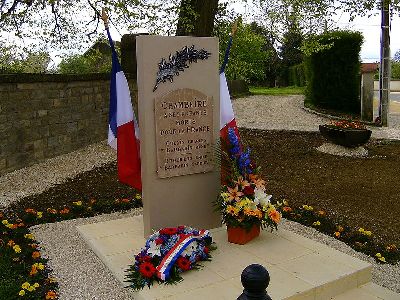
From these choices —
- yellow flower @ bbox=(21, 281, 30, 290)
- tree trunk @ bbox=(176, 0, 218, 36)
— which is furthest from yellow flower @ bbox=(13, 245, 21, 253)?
tree trunk @ bbox=(176, 0, 218, 36)

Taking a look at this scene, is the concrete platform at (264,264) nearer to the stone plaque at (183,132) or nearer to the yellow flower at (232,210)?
the yellow flower at (232,210)

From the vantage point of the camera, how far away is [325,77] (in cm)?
1552

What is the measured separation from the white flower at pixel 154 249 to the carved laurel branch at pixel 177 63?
1365mm

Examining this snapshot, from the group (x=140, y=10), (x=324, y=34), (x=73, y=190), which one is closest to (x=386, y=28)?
(x=324, y=34)

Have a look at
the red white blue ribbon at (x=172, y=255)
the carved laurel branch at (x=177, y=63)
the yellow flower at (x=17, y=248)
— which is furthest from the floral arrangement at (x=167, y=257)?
the carved laurel branch at (x=177, y=63)

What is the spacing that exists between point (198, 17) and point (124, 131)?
6216mm

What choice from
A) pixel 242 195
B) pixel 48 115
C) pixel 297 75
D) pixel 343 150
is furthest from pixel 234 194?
pixel 297 75

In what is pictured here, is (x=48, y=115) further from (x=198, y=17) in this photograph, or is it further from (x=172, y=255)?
(x=172, y=255)

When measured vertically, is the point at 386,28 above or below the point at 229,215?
above

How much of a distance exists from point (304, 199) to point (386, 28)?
8306mm

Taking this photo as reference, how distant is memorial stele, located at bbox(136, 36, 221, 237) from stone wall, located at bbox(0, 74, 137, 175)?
157 inches

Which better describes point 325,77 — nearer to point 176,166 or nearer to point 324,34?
point 324,34

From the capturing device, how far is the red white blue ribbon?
3658mm

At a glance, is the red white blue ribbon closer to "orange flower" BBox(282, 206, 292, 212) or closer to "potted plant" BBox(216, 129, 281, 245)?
"potted plant" BBox(216, 129, 281, 245)
